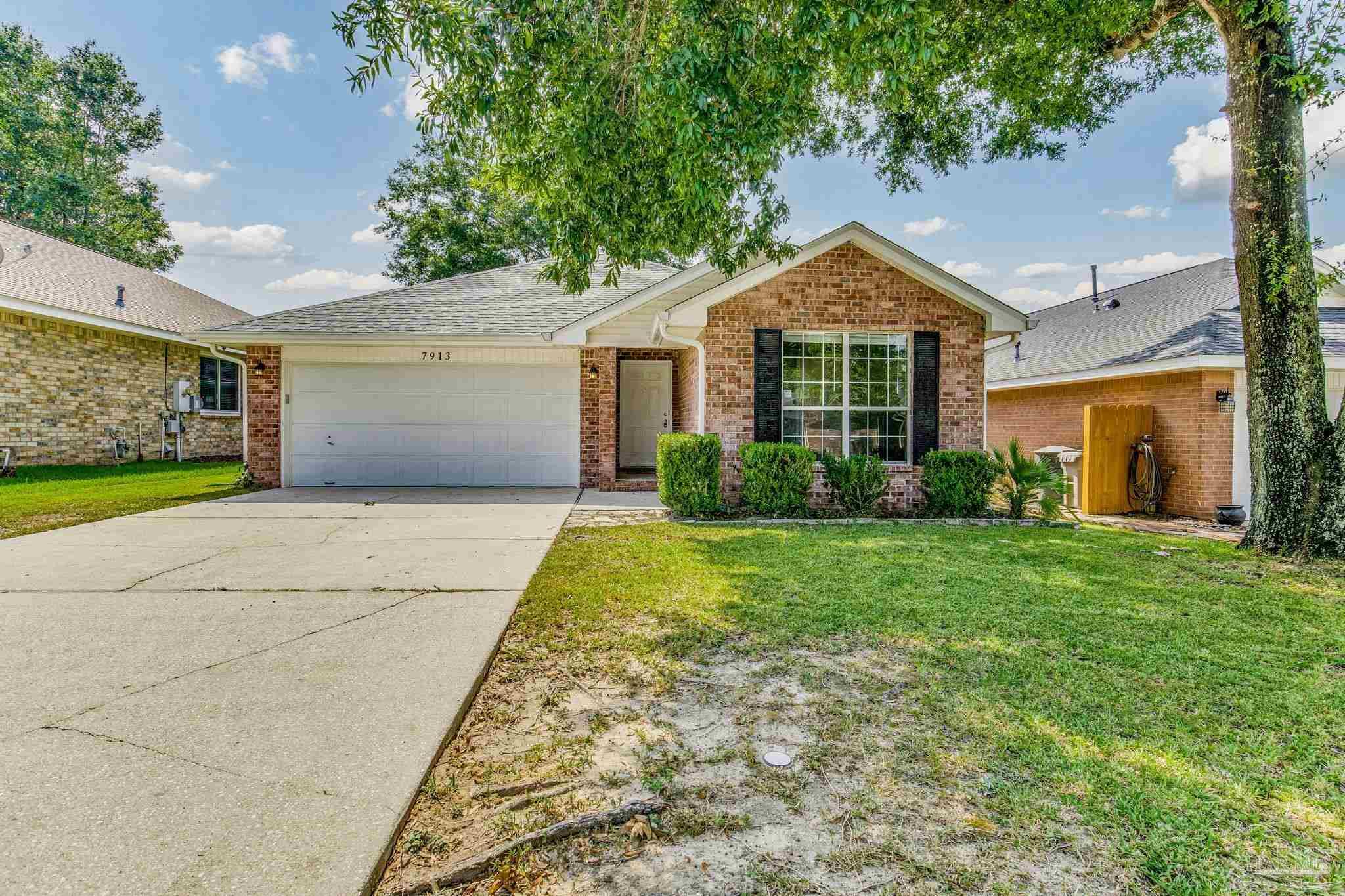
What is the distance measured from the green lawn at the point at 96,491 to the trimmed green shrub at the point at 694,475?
673 cm

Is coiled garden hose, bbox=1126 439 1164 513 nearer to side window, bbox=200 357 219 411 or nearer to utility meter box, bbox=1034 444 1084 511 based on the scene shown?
utility meter box, bbox=1034 444 1084 511

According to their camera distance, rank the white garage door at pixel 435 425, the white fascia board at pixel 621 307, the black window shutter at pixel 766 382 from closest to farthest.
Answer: the black window shutter at pixel 766 382
the white fascia board at pixel 621 307
the white garage door at pixel 435 425

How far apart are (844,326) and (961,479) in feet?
8.58

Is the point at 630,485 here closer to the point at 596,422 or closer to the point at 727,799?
the point at 596,422

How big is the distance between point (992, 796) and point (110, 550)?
706cm

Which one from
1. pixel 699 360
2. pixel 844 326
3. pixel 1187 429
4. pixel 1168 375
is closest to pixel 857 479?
pixel 844 326

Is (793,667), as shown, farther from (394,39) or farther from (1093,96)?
(1093,96)

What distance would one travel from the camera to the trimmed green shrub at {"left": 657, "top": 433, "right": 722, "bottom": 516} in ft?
26.1

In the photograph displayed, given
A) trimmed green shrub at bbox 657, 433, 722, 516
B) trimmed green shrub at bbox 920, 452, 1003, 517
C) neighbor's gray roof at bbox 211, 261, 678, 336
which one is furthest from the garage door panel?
trimmed green shrub at bbox 920, 452, 1003, 517

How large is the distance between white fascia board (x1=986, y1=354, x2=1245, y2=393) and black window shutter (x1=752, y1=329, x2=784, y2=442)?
5.60 m

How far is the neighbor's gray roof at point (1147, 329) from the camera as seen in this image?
9102mm

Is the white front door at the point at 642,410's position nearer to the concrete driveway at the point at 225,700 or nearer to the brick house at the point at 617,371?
the brick house at the point at 617,371

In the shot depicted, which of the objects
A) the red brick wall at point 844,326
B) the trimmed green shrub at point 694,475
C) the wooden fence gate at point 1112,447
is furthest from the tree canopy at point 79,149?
the wooden fence gate at point 1112,447

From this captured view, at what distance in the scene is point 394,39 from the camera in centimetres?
444
